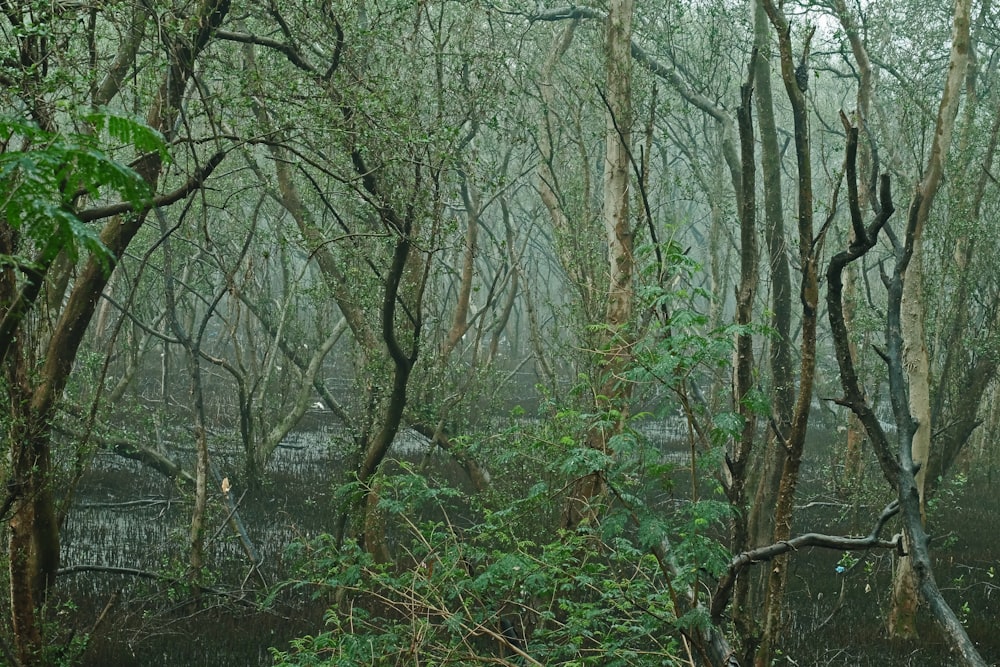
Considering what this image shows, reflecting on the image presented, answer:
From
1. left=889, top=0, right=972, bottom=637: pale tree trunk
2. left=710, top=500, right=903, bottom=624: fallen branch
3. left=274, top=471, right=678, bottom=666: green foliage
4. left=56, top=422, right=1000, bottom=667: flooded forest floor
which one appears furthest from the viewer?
left=56, top=422, right=1000, bottom=667: flooded forest floor

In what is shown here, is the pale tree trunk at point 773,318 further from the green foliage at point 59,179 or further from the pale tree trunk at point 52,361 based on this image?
the green foliage at point 59,179

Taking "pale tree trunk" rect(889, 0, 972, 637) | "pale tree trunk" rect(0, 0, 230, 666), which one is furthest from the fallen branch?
"pale tree trunk" rect(889, 0, 972, 637)

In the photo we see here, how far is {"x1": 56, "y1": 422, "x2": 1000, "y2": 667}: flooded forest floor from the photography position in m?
6.70

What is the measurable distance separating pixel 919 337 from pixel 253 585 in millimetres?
5676

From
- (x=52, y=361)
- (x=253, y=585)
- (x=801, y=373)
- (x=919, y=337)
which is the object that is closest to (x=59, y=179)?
(x=801, y=373)

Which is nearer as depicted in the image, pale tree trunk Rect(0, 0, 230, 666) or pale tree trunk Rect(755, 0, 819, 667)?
pale tree trunk Rect(755, 0, 819, 667)

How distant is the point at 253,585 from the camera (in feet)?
26.3

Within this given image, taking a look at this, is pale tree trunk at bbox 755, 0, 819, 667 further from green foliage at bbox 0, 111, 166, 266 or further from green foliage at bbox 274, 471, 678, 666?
green foliage at bbox 0, 111, 166, 266

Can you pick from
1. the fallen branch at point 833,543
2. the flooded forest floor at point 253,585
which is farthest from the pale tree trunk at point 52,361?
the fallen branch at point 833,543

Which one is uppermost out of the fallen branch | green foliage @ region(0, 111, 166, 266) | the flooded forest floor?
green foliage @ region(0, 111, 166, 266)

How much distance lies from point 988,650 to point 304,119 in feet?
20.3

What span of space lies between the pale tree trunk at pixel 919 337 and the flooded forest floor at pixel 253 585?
0.92 ft

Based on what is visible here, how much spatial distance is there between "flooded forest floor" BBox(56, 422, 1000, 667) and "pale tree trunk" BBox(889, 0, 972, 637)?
28 centimetres

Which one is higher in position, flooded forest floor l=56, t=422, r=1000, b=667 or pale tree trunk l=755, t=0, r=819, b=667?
pale tree trunk l=755, t=0, r=819, b=667
